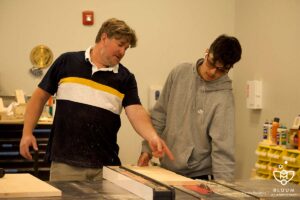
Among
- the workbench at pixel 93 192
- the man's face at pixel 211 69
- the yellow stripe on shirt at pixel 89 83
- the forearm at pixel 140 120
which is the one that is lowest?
the workbench at pixel 93 192

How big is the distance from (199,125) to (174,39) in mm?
2496

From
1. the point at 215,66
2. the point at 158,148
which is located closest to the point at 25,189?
the point at 158,148

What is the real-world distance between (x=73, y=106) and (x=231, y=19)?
290 cm

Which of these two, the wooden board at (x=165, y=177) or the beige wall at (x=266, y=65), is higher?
the beige wall at (x=266, y=65)

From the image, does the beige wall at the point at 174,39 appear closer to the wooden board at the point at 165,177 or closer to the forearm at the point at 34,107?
the wooden board at the point at 165,177

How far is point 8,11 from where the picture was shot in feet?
15.5

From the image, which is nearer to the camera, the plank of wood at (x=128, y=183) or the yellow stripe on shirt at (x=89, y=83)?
the plank of wood at (x=128, y=183)

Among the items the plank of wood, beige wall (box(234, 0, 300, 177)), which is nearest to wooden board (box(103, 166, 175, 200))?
the plank of wood

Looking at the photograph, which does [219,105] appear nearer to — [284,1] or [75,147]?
[75,147]

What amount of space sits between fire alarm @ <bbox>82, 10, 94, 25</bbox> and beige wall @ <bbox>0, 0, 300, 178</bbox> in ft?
0.15

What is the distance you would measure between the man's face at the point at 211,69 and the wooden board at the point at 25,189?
103cm

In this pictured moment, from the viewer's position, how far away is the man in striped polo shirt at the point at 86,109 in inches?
103

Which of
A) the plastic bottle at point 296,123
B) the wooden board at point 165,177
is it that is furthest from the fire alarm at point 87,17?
the wooden board at point 165,177

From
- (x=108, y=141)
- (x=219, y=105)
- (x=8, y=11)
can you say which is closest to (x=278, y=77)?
(x=219, y=105)
